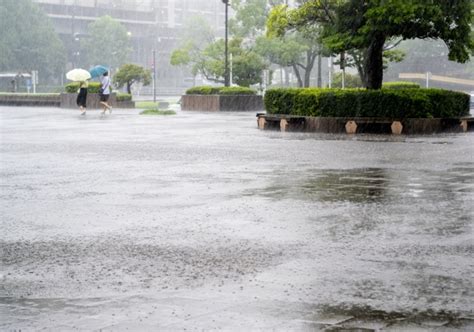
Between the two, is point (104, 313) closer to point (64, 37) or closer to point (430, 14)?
point (430, 14)

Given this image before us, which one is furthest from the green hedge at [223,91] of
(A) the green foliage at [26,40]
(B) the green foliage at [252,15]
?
(A) the green foliage at [26,40]

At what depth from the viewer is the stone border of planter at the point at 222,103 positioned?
160ft

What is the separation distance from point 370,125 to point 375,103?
66 cm

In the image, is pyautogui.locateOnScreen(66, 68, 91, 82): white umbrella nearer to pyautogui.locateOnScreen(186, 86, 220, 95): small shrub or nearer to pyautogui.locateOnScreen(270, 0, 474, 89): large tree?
pyautogui.locateOnScreen(186, 86, 220, 95): small shrub

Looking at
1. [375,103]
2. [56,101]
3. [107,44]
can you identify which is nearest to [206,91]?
[56,101]

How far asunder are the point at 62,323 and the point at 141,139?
60.6 feet


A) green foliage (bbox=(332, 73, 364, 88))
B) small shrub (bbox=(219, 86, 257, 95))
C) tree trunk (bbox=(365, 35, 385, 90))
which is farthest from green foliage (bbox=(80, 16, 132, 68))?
tree trunk (bbox=(365, 35, 385, 90))

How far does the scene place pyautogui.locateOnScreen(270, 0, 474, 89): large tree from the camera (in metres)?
27.3

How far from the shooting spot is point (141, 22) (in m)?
150

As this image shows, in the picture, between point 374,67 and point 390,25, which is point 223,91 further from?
point 390,25

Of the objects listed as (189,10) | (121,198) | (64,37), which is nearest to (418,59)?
(64,37)

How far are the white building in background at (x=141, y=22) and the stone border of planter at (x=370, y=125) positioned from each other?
101652mm

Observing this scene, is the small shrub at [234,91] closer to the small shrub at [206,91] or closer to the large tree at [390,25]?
the small shrub at [206,91]

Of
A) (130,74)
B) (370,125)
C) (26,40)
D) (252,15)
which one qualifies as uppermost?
(252,15)
